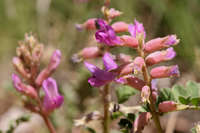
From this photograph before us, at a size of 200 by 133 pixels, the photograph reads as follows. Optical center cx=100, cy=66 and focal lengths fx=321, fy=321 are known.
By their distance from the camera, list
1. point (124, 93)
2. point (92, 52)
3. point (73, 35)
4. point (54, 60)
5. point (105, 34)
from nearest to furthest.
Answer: point (105, 34), point (124, 93), point (92, 52), point (54, 60), point (73, 35)

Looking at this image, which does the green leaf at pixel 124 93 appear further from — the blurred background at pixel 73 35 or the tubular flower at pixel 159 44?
the blurred background at pixel 73 35

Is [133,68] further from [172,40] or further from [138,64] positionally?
[172,40]

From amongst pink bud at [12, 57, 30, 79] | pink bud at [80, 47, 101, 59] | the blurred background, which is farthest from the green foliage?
the blurred background

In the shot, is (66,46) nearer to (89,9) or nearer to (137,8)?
(89,9)

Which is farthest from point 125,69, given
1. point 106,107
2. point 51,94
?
point 51,94

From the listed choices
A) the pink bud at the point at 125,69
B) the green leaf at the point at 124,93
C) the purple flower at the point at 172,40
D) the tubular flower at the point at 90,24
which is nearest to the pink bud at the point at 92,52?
the tubular flower at the point at 90,24

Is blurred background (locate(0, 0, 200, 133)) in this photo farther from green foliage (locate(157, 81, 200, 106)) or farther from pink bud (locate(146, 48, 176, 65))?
pink bud (locate(146, 48, 176, 65))
